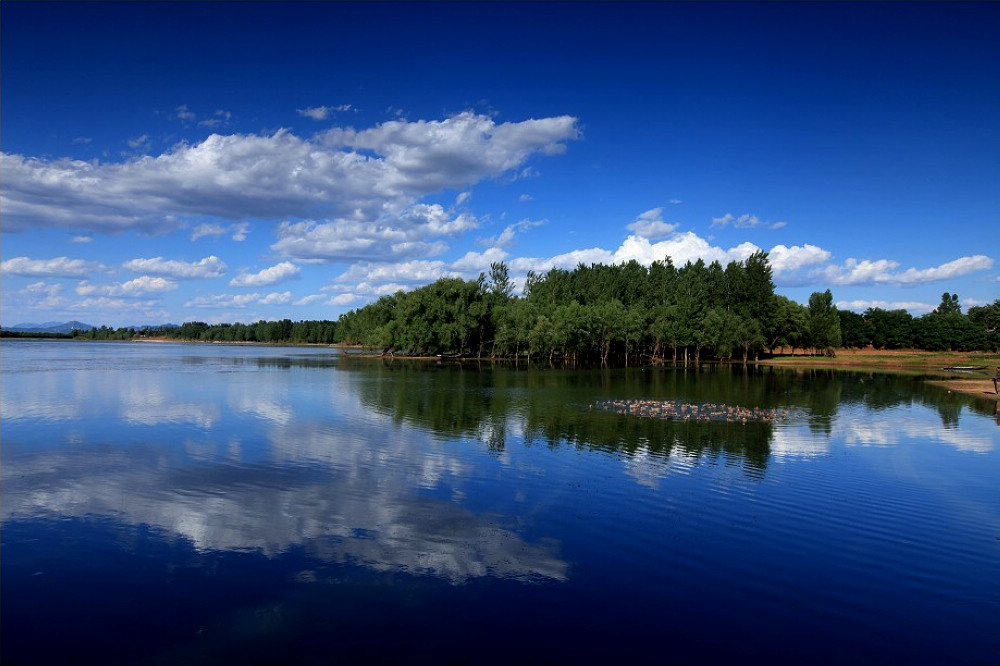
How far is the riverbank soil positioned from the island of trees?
5912 mm

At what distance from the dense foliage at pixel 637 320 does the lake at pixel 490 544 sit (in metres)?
76.9

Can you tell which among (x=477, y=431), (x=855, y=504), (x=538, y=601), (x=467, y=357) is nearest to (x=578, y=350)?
(x=467, y=357)

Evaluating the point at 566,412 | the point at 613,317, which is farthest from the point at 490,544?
the point at 613,317

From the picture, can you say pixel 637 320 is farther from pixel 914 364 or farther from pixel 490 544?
pixel 490 544

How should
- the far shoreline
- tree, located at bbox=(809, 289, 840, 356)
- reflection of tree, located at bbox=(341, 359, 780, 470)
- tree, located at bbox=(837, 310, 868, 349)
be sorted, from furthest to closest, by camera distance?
tree, located at bbox=(837, 310, 868, 349), tree, located at bbox=(809, 289, 840, 356), the far shoreline, reflection of tree, located at bbox=(341, 359, 780, 470)

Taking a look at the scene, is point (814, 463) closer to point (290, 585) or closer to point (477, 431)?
point (477, 431)

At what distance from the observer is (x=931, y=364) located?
346ft

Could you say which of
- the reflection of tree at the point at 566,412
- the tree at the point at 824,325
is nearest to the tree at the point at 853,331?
the tree at the point at 824,325

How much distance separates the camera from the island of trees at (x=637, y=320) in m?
108

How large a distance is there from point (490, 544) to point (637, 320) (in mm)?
96407

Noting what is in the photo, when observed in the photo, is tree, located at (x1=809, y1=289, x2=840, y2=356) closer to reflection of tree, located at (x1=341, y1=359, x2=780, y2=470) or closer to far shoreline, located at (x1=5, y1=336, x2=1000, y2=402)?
far shoreline, located at (x1=5, y1=336, x2=1000, y2=402)

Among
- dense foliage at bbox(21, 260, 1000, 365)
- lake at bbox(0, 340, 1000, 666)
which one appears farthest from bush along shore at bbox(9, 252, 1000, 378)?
lake at bbox(0, 340, 1000, 666)

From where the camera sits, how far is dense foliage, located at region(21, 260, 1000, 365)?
108 meters

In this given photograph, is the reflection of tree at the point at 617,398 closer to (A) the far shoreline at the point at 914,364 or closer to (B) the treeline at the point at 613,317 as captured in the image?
(A) the far shoreline at the point at 914,364
